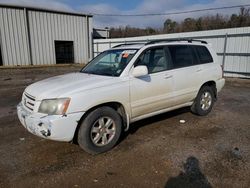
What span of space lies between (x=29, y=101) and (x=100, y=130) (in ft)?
4.12

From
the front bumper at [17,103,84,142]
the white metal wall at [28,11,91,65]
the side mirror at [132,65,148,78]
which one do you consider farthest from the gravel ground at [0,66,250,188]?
the white metal wall at [28,11,91,65]

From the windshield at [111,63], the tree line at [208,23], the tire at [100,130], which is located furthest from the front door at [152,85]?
→ the tree line at [208,23]

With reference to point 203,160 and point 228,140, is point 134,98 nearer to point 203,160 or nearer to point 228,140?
point 203,160

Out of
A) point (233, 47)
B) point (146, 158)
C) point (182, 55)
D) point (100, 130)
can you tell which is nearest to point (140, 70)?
point (100, 130)

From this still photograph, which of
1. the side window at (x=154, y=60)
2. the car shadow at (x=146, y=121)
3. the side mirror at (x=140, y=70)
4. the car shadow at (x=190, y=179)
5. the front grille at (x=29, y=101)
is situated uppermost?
the side window at (x=154, y=60)

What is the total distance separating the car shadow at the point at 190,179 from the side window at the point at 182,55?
226cm

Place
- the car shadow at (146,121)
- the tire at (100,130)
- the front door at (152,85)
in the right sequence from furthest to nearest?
the car shadow at (146,121) < the front door at (152,85) < the tire at (100,130)

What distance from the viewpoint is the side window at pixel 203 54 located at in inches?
215

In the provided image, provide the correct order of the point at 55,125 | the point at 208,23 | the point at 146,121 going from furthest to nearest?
the point at 208,23, the point at 146,121, the point at 55,125

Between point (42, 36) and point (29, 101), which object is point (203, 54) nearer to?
point (29, 101)

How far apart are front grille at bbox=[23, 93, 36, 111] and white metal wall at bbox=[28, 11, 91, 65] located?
1544 centimetres

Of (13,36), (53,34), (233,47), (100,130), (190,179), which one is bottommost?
(190,179)

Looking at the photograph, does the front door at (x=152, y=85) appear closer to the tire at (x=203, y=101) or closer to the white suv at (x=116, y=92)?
the white suv at (x=116, y=92)

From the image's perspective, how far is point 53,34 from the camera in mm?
18781
